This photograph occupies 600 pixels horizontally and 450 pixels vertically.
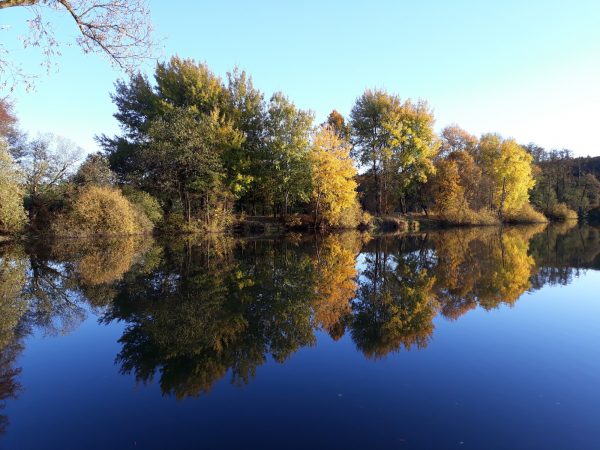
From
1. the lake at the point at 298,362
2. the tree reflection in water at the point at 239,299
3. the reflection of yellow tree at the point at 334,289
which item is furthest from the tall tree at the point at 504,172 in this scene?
the lake at the point at 298,362

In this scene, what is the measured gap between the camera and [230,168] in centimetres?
3306

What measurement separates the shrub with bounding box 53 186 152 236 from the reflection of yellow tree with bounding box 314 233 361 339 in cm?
1717

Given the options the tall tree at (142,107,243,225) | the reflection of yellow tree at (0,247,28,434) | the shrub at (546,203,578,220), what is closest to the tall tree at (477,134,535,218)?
the shrub at (546,203,578,220)

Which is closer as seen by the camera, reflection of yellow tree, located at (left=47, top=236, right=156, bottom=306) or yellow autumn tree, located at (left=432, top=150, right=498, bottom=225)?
reflection of yellow tree, located at (left=47, top=236, right=156, bottom=306)

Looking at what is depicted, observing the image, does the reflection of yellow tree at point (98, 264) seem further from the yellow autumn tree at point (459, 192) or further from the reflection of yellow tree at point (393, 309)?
the yellow autumn tree at point (459, 192)

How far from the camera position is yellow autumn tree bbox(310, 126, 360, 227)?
3284 cm

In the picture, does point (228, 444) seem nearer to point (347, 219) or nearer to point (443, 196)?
point (347, 219)

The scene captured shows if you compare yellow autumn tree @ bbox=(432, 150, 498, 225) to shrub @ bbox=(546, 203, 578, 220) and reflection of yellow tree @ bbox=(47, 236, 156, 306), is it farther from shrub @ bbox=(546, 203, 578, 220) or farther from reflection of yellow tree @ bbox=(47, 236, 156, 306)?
reflection of yellow tree @ bbox=(47, 236, 156, 306)

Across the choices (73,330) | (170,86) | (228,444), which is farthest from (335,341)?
(170,86)

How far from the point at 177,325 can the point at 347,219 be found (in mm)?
29695

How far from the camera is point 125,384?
517 cm

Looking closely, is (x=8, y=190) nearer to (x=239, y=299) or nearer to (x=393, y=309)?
(x=239, y=299)

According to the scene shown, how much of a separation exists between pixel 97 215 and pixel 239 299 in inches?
871

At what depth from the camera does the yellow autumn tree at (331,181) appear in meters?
32.8
